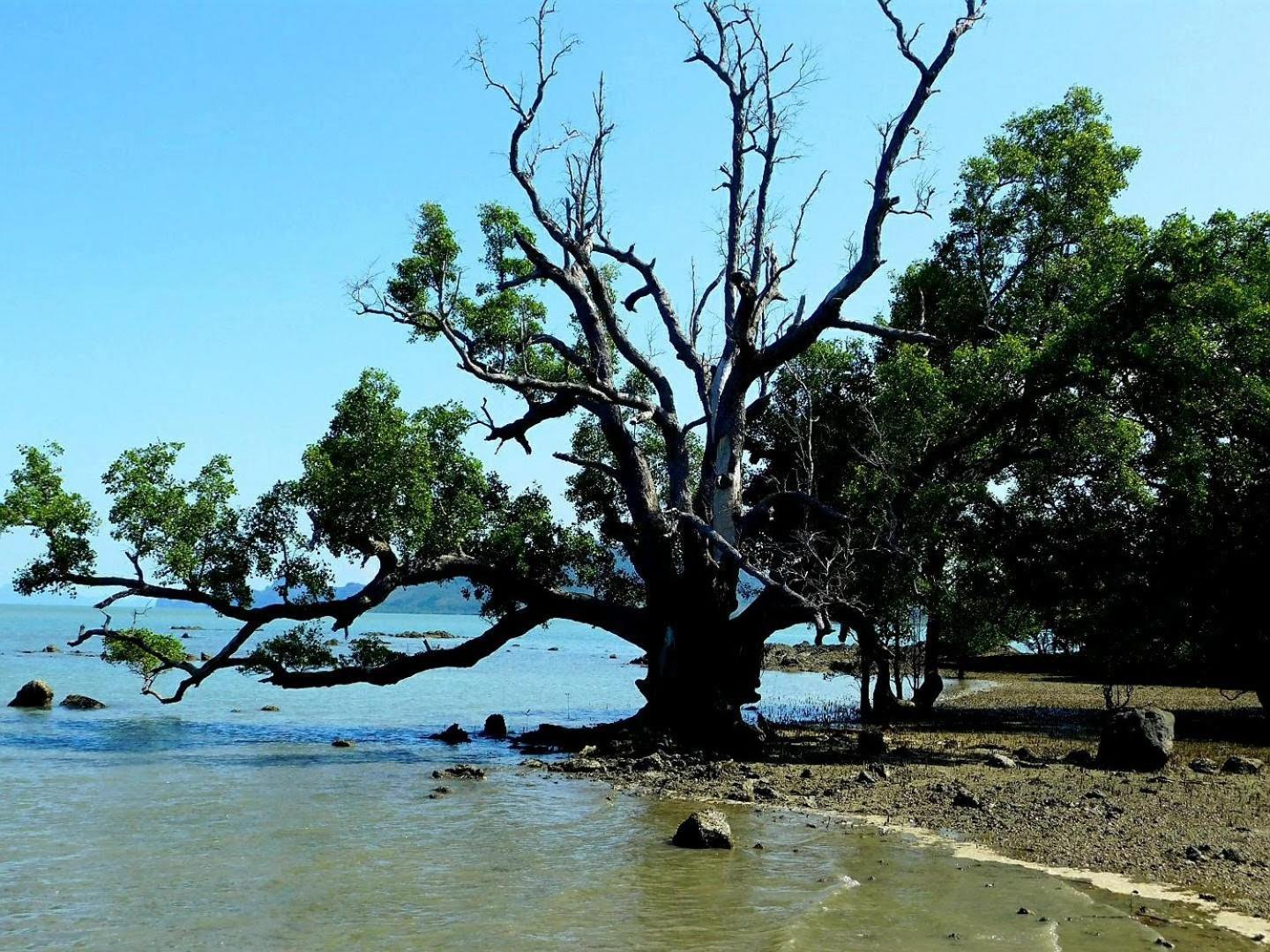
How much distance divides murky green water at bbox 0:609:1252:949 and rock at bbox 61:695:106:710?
1216 centimetres

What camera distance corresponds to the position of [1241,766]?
17.3m

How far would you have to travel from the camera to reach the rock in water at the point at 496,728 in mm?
26281

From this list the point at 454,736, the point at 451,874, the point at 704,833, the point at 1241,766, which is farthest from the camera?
the point at 454,736

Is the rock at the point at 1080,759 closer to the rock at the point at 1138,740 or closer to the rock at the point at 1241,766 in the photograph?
the rock at the point at 1138,740

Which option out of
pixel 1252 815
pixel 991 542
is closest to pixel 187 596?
pixel 991 542

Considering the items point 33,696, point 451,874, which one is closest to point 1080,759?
point 451,874

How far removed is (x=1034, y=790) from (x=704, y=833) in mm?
5820

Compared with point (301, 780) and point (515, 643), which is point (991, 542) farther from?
point (515, 643)

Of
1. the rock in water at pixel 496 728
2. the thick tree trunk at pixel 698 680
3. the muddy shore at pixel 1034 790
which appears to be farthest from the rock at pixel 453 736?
the muddy shore at pixel 1034 790

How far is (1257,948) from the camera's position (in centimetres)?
873

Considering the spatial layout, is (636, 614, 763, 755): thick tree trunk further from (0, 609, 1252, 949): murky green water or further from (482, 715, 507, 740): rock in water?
(482, 715, 507, 740): rock in water

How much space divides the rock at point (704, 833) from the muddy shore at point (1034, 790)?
263cm

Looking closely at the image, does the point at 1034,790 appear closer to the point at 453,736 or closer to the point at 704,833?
the point at 704,833

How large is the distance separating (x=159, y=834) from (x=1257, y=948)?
493 inches
